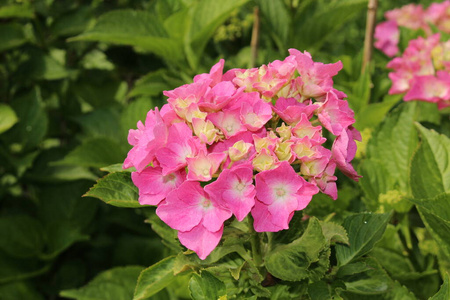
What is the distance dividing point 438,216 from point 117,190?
524 mm

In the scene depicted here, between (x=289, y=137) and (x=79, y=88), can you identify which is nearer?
(x=289, y=137)

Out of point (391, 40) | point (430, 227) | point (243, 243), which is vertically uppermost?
point (243, 243)

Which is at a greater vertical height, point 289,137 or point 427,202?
point 289,137

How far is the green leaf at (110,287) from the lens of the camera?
129 centimetres

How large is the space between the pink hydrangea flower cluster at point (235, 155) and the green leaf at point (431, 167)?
280 millimetres

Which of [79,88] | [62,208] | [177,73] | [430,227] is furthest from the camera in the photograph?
[79,88]

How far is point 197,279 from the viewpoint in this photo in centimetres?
80

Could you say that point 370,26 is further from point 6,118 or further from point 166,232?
point 6,118

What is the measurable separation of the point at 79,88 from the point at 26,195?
50 centimetres

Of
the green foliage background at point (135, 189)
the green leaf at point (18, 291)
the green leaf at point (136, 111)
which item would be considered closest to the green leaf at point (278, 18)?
the green foliage background at point (135, 189)

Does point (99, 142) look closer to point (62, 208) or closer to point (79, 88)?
point (62, 208)

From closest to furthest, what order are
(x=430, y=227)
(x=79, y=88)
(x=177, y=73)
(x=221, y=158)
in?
1. (x=221, y=158)
2. (x=430, y=227)
3. (x=177, y=73)
4. (x=79, y=88)

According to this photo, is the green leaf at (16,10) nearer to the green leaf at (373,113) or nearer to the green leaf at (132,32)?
the green leaf at (132,32)

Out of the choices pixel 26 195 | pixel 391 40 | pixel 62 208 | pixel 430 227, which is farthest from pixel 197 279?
pixel 26 195
